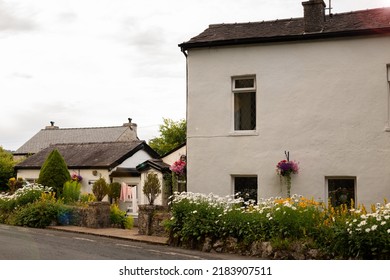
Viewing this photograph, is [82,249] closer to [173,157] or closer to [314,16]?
[314,16]

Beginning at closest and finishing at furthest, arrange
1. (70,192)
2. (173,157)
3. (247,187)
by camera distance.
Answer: (247,187) → (70,192) → (173,157)

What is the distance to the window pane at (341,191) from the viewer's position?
15141 millimetres

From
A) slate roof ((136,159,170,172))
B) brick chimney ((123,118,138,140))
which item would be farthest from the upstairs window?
brick chimney ((123,118,138,140))

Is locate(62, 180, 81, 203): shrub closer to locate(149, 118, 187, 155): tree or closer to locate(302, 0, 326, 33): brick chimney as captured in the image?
locate(302, 0, 326, 33): brick chimney

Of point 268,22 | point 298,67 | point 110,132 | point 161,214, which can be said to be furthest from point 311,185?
point 110,132

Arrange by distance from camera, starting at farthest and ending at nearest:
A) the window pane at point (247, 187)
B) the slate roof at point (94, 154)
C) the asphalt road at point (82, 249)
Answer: the slate roof at point (94, 154)
the window pane at point (247, 187)
the asphalt road at point (82, 249)

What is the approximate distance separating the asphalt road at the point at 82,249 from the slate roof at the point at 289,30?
681 cm

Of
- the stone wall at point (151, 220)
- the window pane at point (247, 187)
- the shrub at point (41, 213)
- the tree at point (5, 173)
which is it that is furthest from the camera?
the tree at point (5, 173)

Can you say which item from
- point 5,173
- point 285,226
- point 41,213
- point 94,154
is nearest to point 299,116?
point 285,226

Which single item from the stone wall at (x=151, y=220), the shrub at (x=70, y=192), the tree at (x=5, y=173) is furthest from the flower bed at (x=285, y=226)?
the tree at (x=5, y=173)

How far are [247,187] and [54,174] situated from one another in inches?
464

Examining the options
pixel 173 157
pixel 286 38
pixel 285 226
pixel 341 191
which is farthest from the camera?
pixel 173 157

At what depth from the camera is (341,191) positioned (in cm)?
1529

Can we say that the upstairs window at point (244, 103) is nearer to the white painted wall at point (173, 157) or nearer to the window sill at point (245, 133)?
the window sill at point (245, 133)
